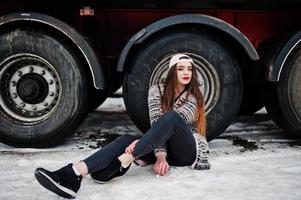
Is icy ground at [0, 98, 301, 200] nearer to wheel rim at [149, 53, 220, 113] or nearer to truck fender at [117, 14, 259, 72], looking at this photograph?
wheel rim at [149, 53, 220, 113]

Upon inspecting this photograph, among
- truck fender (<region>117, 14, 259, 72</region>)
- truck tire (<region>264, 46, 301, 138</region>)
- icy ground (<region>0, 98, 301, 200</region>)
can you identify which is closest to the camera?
icy ground (<region>0, 98, 301, 200</region>)

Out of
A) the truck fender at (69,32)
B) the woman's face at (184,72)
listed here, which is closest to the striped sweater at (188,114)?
the woman's face at (184,72)

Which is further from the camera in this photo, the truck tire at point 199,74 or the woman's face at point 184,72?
the truck tire at point 199,74

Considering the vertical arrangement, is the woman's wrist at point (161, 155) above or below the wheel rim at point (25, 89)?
below

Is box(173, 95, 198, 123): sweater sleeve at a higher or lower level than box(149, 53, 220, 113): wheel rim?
lower

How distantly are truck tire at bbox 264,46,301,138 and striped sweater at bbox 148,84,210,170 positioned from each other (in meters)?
1.00

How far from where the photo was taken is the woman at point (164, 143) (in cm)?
286

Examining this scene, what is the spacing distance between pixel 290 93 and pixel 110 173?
1.91 m

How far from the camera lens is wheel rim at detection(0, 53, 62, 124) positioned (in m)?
3.92

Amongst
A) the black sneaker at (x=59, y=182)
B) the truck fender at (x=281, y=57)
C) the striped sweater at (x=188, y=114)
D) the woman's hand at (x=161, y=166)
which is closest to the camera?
the black sneaker at (x=59, y=182)

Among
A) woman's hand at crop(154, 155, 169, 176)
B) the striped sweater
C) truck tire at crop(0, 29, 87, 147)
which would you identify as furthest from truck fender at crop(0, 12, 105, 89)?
woman's hand at crop(154, 155, 169, 176)

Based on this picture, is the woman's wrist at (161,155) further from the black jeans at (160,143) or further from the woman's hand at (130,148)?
the woman's hand at (130,148)

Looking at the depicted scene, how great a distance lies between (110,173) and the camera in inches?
121

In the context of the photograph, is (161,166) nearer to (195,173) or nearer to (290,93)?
(195,173)
